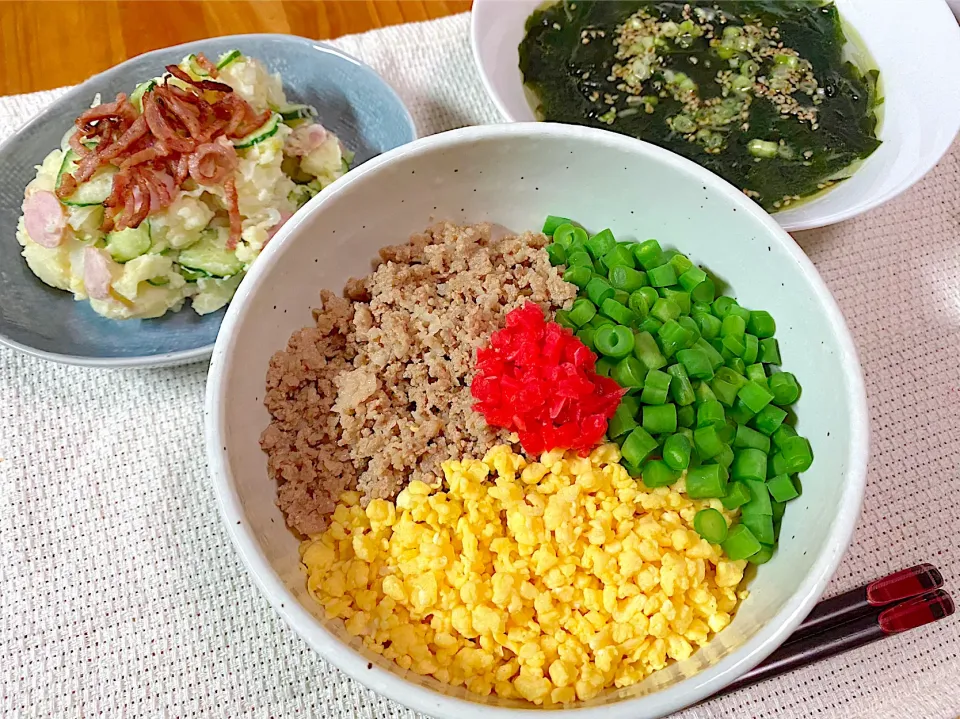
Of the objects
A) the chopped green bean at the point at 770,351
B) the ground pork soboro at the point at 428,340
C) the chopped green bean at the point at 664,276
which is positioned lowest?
the ground pork soboro at the point at 428,340

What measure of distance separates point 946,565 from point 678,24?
4.23 ft

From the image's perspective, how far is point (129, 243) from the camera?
1.36m

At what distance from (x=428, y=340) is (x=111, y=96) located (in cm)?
99

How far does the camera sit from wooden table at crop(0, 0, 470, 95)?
180cm

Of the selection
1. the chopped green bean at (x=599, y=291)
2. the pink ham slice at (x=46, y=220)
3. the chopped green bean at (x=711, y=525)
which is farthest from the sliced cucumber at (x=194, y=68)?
the chopped green bean at (x=711, y=525)

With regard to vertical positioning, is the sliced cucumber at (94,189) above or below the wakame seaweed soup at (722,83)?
below

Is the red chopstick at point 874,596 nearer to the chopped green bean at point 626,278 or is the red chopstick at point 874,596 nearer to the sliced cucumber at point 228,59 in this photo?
the chopped green bean at point 626,278

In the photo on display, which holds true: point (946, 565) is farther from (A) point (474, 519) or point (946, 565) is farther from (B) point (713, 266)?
(A) point (474, 519)

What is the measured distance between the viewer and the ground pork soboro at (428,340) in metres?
1.11

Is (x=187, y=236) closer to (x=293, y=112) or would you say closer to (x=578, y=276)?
(x=293, y=112)

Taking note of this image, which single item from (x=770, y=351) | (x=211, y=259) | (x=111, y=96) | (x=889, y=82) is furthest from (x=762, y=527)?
(x=111, y=96)

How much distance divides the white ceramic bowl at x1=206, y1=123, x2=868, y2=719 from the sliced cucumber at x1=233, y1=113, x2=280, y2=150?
0.34 metres

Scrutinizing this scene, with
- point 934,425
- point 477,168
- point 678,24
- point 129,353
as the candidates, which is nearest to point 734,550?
point 934,425

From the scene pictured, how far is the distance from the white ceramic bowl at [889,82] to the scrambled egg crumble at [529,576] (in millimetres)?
690
